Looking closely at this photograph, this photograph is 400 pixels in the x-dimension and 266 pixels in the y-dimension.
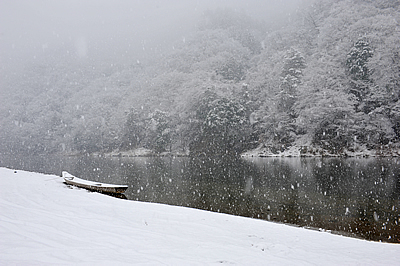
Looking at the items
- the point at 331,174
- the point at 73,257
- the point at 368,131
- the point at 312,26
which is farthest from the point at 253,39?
the point at 73,257

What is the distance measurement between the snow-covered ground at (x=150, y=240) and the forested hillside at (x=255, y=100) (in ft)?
99.7

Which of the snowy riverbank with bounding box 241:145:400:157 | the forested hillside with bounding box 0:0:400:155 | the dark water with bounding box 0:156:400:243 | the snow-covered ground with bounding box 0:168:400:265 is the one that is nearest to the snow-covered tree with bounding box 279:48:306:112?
the forested hillside with bounding box 0:0:400:155

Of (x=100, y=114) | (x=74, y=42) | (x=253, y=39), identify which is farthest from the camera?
(x=74, y=42)

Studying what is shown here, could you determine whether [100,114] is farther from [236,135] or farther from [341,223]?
[341,223]

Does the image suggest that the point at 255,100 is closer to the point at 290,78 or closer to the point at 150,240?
the point at 290,78

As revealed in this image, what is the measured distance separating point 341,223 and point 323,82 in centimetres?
3264

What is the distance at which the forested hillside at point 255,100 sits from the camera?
3262cm

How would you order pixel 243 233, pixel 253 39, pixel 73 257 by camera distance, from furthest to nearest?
pixel 253 39, pixel 243 233, pixel 73 257

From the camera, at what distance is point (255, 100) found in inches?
1877

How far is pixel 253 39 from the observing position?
8525cm

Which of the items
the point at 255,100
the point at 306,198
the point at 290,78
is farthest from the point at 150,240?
the point at 255,100

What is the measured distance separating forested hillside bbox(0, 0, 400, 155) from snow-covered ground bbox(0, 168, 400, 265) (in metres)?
30.4

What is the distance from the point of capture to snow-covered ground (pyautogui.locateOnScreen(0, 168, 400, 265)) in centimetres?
390

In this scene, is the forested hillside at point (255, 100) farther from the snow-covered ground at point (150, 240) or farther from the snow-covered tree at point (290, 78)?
the snow-covered ground at point (150, 240)
